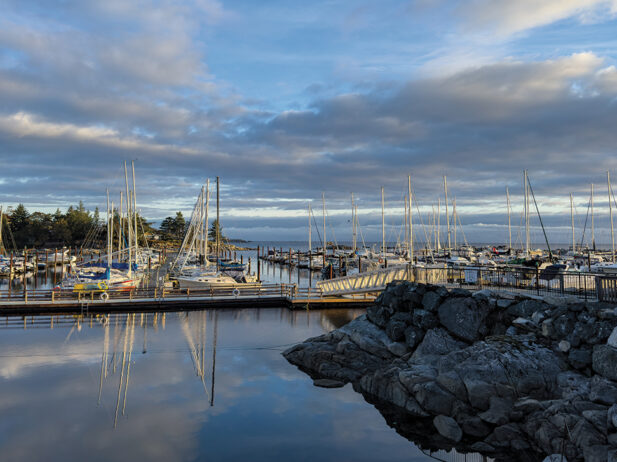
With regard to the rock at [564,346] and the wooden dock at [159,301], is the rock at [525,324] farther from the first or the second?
the wooden dock at [159,301]

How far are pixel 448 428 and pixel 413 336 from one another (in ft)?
23.6

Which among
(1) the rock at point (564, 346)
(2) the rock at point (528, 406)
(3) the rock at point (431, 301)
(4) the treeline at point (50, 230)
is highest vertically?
(4) the treeline at point (50, 230)

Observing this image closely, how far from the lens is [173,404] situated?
1642 cm

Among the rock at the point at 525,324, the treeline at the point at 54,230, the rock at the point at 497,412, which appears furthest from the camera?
the treeline at the point at 54,230

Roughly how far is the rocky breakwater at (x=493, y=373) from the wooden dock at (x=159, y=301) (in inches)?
589

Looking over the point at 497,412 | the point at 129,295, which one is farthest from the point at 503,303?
the point at 129,295

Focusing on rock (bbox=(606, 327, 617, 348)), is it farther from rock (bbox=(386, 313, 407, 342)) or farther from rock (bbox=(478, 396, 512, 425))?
rock (bbox=(386, 313, 407, 342))

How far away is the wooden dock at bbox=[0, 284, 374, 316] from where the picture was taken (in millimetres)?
34062

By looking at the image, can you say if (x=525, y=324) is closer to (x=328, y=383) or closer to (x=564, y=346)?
(x=564, y=346)

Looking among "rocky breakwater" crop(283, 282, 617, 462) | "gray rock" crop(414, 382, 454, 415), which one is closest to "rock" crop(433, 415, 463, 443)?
"rocky breakwater" crop(283, 282, 617, 462)

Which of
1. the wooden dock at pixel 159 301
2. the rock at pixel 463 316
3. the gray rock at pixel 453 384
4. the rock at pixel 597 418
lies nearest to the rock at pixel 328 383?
the gray rock at pixel 453 384

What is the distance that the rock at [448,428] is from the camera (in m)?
13.5

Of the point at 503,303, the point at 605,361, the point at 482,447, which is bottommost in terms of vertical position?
the point at 482,447

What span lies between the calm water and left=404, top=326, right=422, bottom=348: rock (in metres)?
4.22
